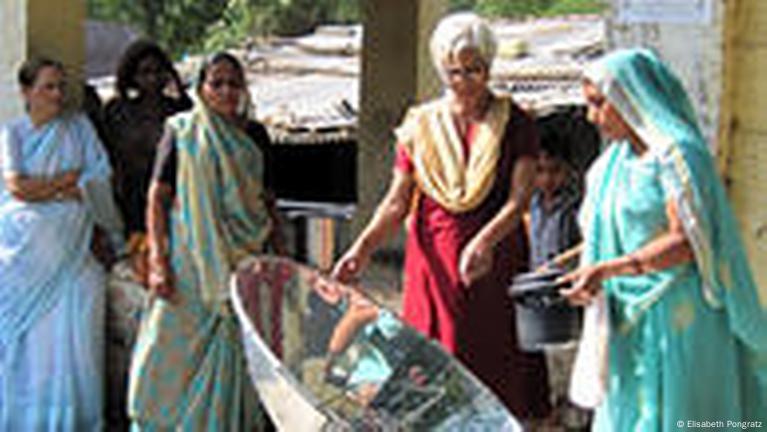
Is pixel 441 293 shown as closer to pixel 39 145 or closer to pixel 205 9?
pixel 39 145

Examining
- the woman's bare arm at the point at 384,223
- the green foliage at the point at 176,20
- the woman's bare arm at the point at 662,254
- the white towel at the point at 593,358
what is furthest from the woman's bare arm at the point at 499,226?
the green foliage at the point at 176,20

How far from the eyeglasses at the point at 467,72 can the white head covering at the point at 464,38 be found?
0.03 meters

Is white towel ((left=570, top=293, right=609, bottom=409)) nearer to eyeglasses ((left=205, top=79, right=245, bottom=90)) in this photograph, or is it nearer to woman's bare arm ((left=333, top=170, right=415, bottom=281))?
woman's bare arm ((left=333, top=170, right=415, bottom=281))

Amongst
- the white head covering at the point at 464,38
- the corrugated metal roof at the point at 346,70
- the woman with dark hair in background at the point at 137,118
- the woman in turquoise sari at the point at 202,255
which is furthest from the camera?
the corrugated metal roof at the point at 346,70

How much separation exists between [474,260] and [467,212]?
21 centimetres

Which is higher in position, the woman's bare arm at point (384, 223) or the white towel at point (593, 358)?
the woman's bare arm at point (384, 223)

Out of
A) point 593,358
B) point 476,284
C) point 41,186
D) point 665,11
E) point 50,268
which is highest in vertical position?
point 665,11

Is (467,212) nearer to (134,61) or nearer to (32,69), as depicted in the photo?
(32,69)

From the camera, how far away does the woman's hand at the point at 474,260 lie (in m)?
4.12

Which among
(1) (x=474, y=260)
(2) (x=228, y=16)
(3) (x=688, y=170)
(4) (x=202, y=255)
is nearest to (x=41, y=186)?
(4) (x=202, y=255)

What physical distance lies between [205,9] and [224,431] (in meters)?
18.2

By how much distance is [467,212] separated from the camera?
4.26 metres

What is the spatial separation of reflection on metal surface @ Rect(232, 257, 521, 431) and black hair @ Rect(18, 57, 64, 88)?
2.05 m

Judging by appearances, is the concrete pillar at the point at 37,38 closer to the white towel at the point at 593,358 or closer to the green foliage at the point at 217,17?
the white towel at the point at 593,358
